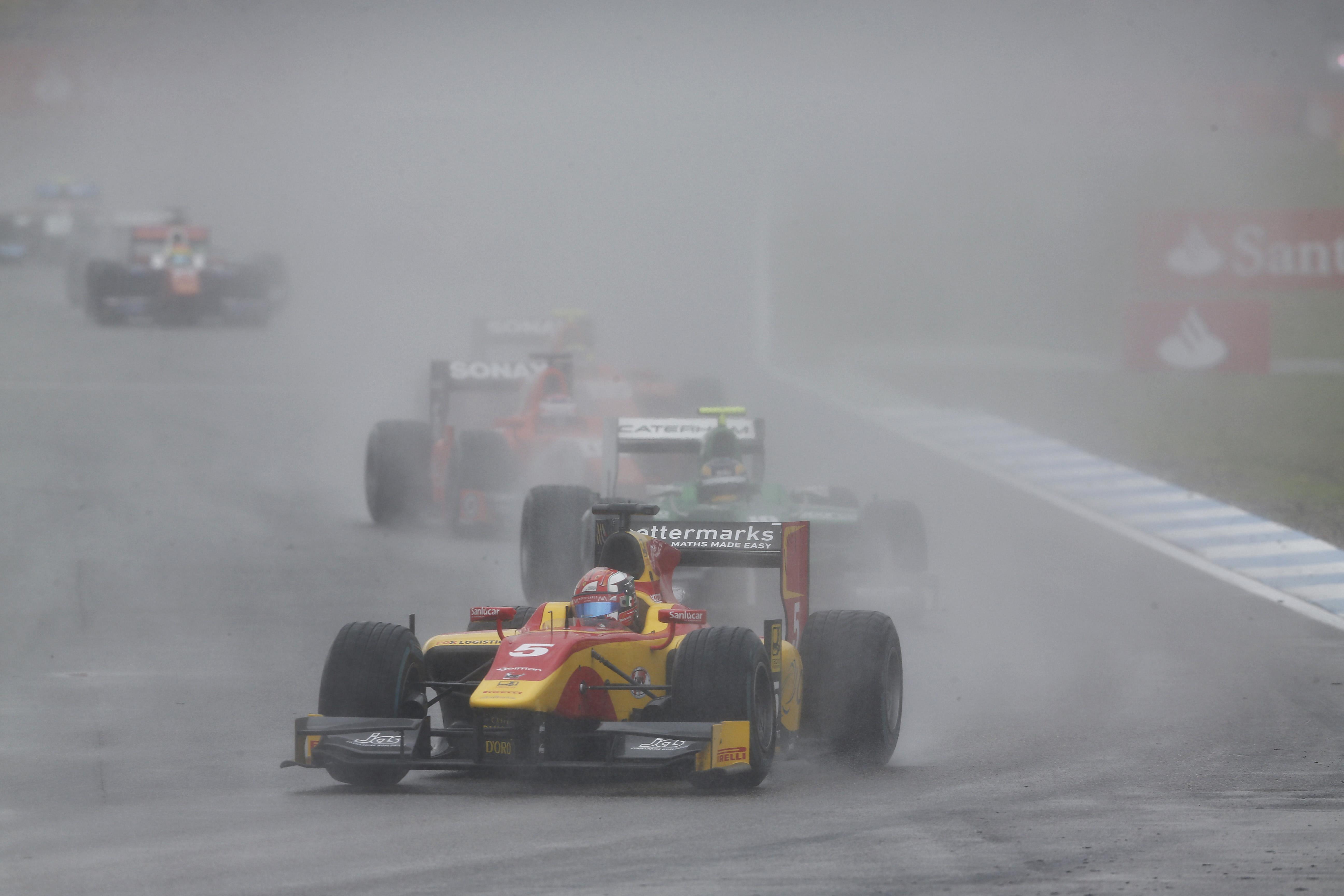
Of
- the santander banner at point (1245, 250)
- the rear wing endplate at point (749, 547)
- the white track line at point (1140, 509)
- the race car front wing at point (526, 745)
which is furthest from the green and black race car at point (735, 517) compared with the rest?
the santander banner at point (1245, 250)

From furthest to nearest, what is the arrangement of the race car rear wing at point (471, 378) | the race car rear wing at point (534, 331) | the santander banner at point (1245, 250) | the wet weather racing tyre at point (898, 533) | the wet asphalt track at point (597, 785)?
the santander banner at point (1245, 250), the race car rear wing at point (534, 331), the race car rear wing at point (471, 378), the wet weather racing tyre at point (898, 533), the wet asphalt track at point (597, 785)

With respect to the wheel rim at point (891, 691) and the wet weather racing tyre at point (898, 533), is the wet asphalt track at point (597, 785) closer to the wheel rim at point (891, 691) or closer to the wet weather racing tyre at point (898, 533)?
the wheel rim at point (891, 691)

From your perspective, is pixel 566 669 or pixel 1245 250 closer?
pixel 566 669

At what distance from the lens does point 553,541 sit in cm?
1290

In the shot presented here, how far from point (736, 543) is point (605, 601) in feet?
4.96

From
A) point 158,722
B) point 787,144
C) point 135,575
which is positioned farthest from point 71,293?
point 158,722

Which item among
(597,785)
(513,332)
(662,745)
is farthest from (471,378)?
(662,745)

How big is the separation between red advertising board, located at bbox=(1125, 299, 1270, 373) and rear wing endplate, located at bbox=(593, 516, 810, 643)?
21.3 metres

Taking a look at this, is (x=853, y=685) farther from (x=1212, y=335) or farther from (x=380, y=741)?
(x=1212, y=335)

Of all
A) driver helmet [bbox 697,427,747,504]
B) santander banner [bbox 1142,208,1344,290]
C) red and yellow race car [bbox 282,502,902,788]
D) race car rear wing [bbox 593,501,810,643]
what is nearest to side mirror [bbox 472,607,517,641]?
red and yellow race car [bbox 282,502,902,788]

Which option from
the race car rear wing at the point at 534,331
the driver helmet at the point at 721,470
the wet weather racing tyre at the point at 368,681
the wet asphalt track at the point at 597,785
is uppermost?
the race car rear wing at the point at 534,331

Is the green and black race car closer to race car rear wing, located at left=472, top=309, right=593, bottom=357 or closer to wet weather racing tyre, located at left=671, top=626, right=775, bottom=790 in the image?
wet weather racing tyre, located at left=671, top=626, right=775, bottom=790

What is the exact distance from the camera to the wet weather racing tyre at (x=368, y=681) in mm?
8469

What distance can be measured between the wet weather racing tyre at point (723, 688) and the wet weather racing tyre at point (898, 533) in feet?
18.0
